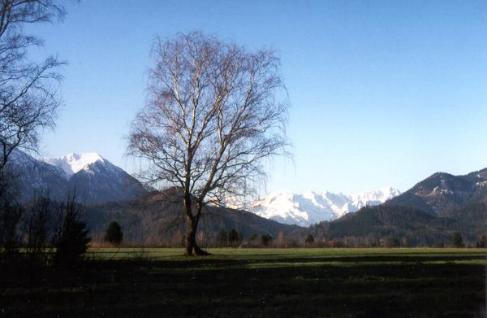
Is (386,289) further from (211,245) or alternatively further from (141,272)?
(211,245)

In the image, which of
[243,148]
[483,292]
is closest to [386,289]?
[483,292]

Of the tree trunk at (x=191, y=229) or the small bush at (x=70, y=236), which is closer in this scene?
the small bush at (x=70, y=236)

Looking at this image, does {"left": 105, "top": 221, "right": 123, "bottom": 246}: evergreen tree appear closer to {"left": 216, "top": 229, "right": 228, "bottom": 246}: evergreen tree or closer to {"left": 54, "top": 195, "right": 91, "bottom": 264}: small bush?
{"left": 216, "top": 229, "right": 228, "bottom": 246}: evergreen tree

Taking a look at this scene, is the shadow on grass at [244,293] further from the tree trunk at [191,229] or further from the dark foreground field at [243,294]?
the tree trunk at [191,229]

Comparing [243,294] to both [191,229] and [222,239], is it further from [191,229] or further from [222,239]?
[222,239]

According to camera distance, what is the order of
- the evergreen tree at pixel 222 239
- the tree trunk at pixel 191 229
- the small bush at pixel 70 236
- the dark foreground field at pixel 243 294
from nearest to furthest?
1. the dark foreground field at pixel 243 294
2. the small bush at pixel 70 236
3. the tree trunk at pixel 191 229
4. the evergreen tree at pixel 222 239

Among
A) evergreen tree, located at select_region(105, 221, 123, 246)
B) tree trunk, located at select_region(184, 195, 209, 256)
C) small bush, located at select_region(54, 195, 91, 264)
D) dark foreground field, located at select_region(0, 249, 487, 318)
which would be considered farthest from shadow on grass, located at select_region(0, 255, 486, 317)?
evergreen tree, located at select_region(105, 221, 123, 246)

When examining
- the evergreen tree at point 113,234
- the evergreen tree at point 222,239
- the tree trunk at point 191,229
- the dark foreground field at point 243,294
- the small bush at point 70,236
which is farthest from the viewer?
the evergreen tree at point 222,239

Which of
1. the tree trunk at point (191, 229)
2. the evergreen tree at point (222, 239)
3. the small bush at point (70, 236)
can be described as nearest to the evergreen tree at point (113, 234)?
the evergreen tree at point (222, 239)

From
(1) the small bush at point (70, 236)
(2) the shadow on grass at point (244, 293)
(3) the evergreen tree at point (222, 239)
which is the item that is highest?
(3) the evergreen tree at point (222, 239)

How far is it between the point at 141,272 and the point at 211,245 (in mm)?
43945

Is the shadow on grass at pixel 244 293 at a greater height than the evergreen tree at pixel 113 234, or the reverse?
the evergreen tree at pixel 113 234

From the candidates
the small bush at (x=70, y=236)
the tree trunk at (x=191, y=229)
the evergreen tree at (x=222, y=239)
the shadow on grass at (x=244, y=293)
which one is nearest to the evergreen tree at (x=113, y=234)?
the evergreen tree at (x=222, y=239)

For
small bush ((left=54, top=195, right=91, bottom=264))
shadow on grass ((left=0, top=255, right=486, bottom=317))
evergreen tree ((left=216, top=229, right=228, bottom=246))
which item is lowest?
shadow on grass ((left=0, top=255, right=486, bottom=317))
